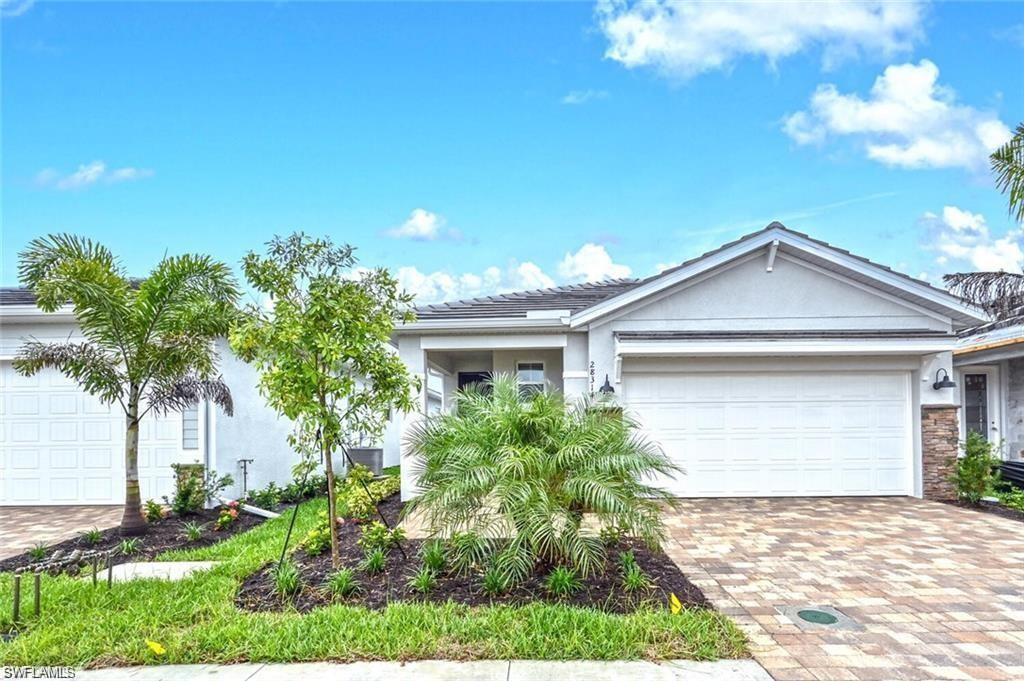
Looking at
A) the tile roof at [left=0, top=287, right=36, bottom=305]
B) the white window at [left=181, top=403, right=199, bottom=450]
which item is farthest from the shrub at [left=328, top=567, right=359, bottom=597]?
the tile roof at [left=0, top=287, right=36, bottom=305]

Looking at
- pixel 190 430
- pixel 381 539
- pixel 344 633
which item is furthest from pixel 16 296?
pixel 344 633

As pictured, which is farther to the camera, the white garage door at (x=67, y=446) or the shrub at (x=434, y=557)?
the white garage door at (x=67, y=446)

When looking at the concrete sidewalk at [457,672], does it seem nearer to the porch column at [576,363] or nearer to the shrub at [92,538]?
the shrub at [92,538]

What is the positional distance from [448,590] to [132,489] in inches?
209

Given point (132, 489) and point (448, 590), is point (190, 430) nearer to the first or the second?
point (132, 489)

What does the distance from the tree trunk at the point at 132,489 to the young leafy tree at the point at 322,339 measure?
3.39 meters

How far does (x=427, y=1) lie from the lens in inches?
425

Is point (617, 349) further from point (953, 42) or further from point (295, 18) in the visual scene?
point (953, 42)

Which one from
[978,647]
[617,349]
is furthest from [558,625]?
[617,349]

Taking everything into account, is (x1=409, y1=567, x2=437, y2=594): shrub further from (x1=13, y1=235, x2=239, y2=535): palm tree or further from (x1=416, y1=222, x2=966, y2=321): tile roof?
(x1=416, y1=222, x2=966, y2=321): tile roof

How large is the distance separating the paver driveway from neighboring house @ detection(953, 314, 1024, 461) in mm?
5218

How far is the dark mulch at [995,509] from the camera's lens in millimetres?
8896

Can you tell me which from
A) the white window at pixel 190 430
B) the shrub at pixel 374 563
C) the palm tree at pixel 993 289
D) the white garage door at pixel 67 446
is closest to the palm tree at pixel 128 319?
the white window at pixel 190 430

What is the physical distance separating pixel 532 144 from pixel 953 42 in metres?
9.17
